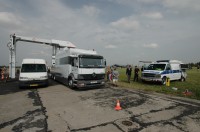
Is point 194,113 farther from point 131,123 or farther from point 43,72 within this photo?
point 43,72

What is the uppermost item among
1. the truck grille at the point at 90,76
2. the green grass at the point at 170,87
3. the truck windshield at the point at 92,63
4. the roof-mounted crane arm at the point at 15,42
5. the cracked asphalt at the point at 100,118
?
the roof-mounted crane arm at the point at 15,42

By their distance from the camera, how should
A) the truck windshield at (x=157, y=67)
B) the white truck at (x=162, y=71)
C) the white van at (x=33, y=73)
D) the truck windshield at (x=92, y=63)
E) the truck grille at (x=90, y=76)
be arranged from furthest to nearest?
the truck windshield at (x=157, y=67) → the white truck at (x=162, y=71) → the white van at (x=33, y=73) → the truck windshield at (x=92, y=63) → the truck grille at (x=90, y=76)

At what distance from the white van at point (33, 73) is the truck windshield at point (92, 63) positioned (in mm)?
3971

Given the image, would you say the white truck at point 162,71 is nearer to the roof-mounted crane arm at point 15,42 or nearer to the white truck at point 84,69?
the white truck at point 84,69

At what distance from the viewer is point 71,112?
684 centimetres

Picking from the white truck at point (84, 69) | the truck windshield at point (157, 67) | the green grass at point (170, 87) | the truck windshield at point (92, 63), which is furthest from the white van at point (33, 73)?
the truck windshield at point (157, 67)

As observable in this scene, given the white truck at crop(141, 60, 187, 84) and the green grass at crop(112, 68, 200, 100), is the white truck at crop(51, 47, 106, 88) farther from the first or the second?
the white truck at crop(141, 60, 187, 84)

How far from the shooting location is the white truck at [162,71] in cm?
1589

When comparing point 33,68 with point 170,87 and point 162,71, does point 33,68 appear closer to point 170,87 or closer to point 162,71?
point 170,87

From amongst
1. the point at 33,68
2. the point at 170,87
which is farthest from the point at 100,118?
the point at 170,87

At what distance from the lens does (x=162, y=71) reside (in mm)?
15992

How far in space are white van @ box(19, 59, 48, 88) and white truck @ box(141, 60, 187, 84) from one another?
10.3m

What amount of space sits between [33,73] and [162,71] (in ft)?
40.5

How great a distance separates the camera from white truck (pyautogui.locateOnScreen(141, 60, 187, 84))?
1589 centimetres
